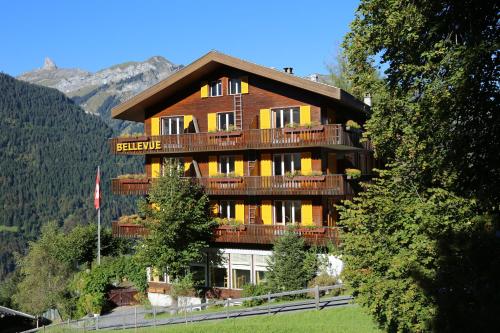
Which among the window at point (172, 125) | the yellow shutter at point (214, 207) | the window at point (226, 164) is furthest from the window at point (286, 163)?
the window at point (172, 125)

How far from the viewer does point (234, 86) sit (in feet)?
105

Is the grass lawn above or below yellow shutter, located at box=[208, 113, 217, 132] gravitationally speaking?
below

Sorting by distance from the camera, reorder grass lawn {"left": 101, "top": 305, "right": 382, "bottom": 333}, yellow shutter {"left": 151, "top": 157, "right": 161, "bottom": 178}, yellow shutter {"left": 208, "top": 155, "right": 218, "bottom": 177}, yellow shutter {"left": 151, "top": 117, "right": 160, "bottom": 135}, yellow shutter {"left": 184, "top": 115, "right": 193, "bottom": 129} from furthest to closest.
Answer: yellow shutter {"left": 151, "top": 117, "right": 160, "bottom": 135}, yellow shutter {"left": 151, "top": 157, "right": 161, "bottom": 178}, yellow shutter {"left": 184, "top": 115, "right": 193, "bottom": 129}, yellow shutter {"left": 208, "top": 155, "right": 218, "bottom": 177}, grass lawn {"left": 101, "top": 305, "right": 382, "bottom": 333}

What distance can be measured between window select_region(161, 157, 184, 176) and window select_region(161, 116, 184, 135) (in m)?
1.93

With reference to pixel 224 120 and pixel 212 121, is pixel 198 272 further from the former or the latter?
pixel 224 120

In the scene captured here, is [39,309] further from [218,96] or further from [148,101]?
[218,96]

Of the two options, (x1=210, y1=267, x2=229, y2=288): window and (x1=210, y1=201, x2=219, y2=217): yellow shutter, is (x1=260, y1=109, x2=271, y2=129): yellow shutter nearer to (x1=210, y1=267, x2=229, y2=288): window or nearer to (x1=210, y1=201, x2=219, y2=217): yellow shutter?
(x1=210, y1=201, x2=219, y2=217): yellow shutter

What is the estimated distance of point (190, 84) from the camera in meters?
33.4

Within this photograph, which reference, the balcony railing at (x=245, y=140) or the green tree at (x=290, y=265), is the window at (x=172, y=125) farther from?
the green tree at (x=290, y=265)

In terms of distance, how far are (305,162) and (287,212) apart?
2.87m

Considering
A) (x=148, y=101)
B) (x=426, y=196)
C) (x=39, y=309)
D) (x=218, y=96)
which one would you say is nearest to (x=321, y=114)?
(x=218, y=96)

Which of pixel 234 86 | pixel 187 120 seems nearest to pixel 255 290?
pixel 187 120

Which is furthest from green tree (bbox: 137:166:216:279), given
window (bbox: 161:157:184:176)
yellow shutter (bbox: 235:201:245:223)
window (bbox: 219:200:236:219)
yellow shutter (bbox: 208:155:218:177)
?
yellow shutter (bbox: 208:155:218:177)

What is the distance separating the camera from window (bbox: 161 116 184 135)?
33.7 metres
